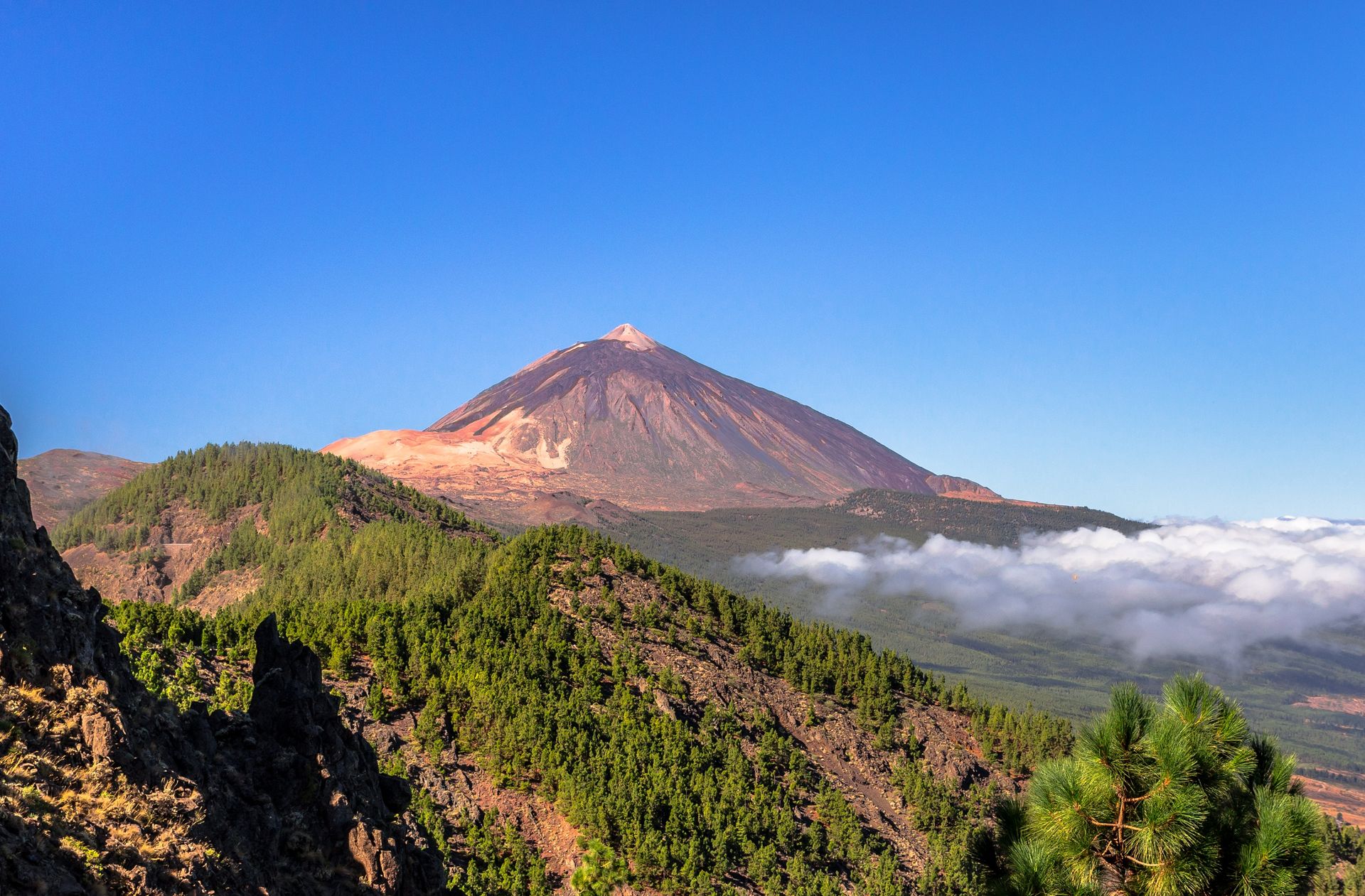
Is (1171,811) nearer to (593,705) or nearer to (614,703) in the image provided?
(593,705)

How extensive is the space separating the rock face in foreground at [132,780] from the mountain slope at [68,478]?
68.7 metres

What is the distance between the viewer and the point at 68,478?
10456 centimetres

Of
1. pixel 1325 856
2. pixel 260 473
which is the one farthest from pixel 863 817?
pixel 260 473

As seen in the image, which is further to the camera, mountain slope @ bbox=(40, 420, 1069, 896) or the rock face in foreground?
mountain slope @ bbox=(40, 420, 1069, 896)

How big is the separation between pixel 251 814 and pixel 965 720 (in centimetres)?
5005

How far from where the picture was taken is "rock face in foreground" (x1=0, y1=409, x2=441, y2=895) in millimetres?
10641

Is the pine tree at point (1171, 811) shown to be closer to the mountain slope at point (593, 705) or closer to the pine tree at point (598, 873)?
the mountain slope at point (593, 705)

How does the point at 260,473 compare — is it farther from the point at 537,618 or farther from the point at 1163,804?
the point at 1163,804

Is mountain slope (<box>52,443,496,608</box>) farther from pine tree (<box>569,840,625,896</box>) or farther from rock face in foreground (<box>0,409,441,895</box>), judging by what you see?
rock face in foreground (<box>0,409,441,895</box>)

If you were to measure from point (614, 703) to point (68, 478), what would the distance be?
93.0 metres

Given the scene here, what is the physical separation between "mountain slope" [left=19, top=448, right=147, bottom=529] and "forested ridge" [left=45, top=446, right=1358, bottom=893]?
70.1 ft

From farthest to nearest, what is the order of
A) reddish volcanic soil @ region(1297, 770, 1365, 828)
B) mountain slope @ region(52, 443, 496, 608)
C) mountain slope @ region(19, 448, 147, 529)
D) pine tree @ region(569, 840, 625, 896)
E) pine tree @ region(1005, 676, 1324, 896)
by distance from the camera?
reddish volcanic soil @ region(1297, 770, 1365, 828) → mountain slope @ region(19, 448, 147, 529) → mountain slope @ region(52, 443, 496, 608) → pine tree @ region(569, 840, 625, 896) → pine tree @ region(1005, 676, 1324, 896)

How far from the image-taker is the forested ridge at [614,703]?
32812 mm

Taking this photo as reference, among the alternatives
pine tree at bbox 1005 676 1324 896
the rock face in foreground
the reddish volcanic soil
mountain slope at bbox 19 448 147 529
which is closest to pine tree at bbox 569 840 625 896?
the rock face in foreground
